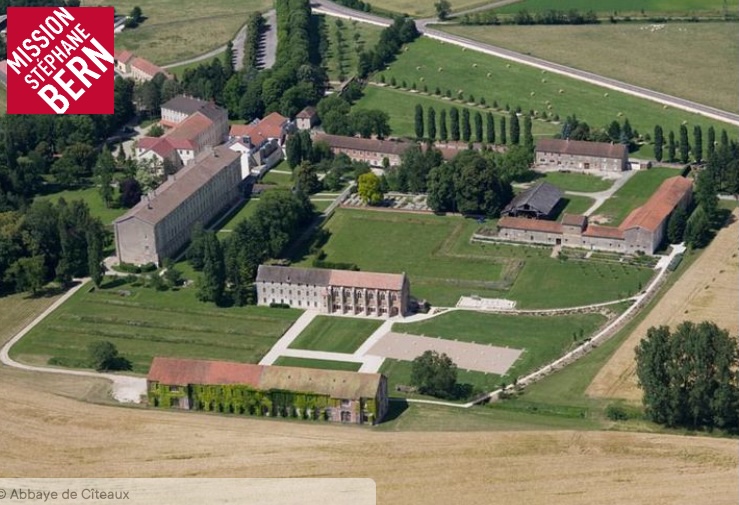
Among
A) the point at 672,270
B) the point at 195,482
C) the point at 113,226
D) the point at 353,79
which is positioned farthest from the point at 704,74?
the point at 195,482

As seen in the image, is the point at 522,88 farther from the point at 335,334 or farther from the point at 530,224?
the point at 335,334

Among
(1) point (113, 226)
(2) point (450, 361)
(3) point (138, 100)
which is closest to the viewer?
(2) point (450, 361)

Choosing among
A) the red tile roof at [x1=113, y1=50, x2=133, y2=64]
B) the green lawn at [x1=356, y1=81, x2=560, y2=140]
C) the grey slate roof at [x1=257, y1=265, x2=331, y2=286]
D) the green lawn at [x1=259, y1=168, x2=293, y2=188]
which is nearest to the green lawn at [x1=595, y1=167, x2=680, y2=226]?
the green lawn at [x1=356, y1=81, x2=560, y2=140]

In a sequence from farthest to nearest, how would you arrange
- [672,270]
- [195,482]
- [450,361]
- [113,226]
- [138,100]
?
[138,100], [113,226], [672,270], [450,361], [195,482]

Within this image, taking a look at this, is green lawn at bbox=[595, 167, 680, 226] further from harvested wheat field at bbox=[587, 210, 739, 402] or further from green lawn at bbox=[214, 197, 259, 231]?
green lawn at bbox=[214, 197, 259, 231]

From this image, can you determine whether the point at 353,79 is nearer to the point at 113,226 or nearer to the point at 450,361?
the point at 113,226

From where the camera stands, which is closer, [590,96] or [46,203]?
[46,203]
